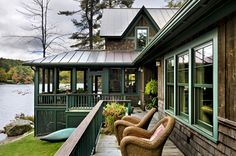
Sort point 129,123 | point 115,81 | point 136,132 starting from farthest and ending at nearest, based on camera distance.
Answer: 1. point 115,81
2. point 129,123
3. point 136,132

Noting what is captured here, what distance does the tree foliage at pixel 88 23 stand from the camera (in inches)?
1086

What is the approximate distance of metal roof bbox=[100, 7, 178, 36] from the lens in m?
17.3

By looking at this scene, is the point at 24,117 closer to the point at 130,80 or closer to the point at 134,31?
the point at 130,80

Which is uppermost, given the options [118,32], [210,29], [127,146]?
[118,32]

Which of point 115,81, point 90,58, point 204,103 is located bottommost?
point 204,103

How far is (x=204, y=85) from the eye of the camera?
3949 millimetres

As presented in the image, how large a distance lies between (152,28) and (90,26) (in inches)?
477

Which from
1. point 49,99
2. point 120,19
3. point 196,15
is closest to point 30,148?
point 49,99

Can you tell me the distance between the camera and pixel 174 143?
19.2 ft

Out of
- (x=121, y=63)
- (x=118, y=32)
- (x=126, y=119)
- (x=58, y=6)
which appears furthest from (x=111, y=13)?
(x=126, y=119)

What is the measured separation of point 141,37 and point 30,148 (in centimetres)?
988

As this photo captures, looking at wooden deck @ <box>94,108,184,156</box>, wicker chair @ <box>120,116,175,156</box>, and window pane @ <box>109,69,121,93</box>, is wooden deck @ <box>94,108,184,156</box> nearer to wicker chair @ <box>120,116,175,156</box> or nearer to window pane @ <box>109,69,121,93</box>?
wicker chair @ <box>120,116,175,156</box>

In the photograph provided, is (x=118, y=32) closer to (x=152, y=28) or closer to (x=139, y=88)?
(x=152, y=28)

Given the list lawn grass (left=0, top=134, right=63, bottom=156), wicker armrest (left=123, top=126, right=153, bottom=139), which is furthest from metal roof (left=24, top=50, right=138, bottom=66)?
wicker armrest (left=123, top=126, right=153, bottom=139)
